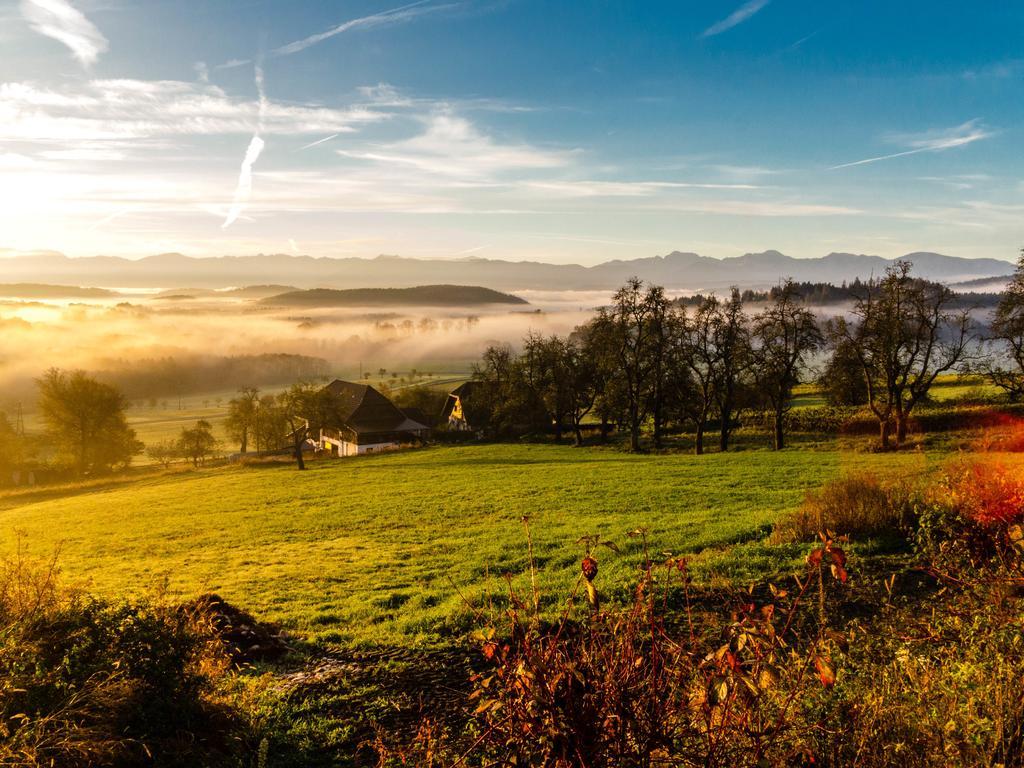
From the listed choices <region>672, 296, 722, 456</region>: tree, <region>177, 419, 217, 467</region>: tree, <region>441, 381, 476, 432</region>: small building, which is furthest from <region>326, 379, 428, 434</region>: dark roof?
<region>177, 419, 217, 467</region>: tree

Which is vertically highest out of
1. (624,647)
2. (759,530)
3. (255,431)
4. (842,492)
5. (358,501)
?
(624,647)

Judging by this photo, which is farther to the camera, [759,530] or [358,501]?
[358,501]

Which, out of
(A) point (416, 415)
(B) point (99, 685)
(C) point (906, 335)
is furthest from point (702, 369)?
(B) point (99, 685)

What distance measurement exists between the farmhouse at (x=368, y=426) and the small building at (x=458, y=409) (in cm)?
621

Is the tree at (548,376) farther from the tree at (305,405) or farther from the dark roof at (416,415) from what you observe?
the tree at (305,405)

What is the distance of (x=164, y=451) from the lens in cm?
11175

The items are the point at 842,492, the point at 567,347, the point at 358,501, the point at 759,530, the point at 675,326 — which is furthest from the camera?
the point at 567,347

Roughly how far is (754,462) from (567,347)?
30.6m

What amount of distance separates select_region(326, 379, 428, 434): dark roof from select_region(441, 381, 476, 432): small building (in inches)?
240

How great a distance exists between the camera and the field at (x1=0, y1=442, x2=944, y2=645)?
12.5 metres

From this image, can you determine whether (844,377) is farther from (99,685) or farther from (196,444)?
(196,444)

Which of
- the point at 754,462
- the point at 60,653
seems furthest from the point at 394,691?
the point at 754,462

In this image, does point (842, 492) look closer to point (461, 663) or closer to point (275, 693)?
point (461, 663)

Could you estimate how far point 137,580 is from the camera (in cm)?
1658
